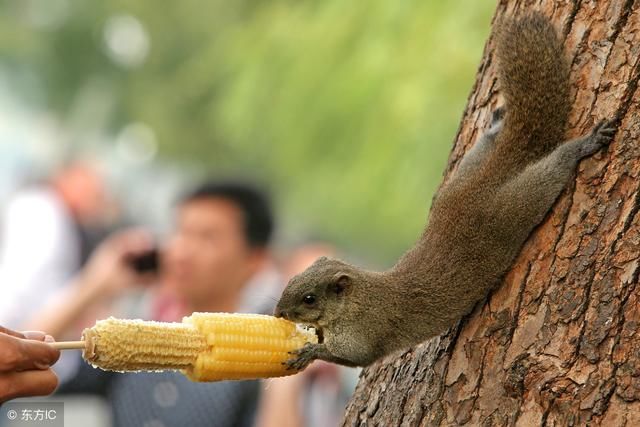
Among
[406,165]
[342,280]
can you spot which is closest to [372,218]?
[406,165]

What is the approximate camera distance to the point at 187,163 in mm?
21312

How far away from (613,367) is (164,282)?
3.34m

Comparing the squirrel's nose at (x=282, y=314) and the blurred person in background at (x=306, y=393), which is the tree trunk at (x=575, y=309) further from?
the blurred person in background at (x=306, y=393)

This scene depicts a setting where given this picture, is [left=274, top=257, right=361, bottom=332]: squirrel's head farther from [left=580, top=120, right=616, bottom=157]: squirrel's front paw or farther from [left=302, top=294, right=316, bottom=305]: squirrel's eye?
[left=580, top=120, right=616, bottom=157]: squirrel's front paw

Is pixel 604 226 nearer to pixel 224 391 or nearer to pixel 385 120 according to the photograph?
pixel 224 391

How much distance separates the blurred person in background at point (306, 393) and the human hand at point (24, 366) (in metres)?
1.21

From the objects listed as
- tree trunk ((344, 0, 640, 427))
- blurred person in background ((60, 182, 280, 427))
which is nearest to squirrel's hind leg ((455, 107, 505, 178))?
tree trunk ((344, 0, 640, 427))

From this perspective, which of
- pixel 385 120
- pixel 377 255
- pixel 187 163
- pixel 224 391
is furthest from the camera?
pixel 187 163

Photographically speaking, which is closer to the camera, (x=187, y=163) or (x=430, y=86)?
(x=430, y=86)

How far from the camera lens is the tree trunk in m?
2.17

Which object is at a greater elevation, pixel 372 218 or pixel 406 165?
pixel 372 218

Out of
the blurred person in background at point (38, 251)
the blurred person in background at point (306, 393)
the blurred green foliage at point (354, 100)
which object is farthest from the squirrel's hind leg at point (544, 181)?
the blurred person in background at point (38, 251)

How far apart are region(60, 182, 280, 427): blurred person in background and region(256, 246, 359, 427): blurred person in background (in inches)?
3.4

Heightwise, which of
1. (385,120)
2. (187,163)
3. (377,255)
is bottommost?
(385,120)
